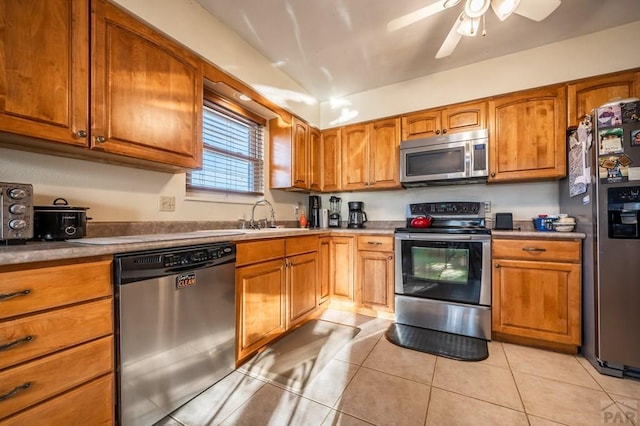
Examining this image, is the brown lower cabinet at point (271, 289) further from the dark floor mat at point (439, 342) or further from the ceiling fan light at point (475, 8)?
the ceiling fan light at point (475, 8)

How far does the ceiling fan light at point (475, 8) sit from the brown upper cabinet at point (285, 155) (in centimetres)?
180

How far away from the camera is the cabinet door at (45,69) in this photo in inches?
41.2

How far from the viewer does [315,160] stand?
3.28 metres

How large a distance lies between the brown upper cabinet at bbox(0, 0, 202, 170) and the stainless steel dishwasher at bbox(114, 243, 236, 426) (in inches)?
26.6

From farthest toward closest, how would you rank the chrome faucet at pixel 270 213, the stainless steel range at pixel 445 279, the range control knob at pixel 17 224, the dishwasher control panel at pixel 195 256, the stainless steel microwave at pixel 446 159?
the chrome faucet at pixel 270 213 → the stainless steel microwave at pixel 446 159 → the stainless steel range at pixel 445 279 → the dishwasher control panel at pixel 195 256 → the range control knob at pixel 17 224

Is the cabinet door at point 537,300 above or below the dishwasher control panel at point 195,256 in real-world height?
below

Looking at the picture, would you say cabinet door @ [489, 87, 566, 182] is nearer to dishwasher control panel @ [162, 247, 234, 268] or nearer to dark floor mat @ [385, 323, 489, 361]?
dark floor mat @ [385, 323, 489, 361]

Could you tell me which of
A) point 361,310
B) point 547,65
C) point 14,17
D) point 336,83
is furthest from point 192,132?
point 547,65

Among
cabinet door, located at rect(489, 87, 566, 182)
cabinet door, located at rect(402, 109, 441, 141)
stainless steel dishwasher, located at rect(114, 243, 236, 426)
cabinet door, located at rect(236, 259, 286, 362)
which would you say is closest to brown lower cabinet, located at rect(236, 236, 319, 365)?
cabinet door, located at rect(236, 259, 286, 362)

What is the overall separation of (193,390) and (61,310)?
0.82m

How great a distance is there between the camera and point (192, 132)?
1755 mm

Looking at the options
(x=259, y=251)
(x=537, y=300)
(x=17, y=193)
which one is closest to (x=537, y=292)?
(x=537, y=300)

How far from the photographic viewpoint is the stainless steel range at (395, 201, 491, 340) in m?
2.17

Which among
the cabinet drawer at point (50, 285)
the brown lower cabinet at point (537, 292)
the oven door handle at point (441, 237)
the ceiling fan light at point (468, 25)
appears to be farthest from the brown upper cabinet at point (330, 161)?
the cabinet drawer at point (50, 285)
